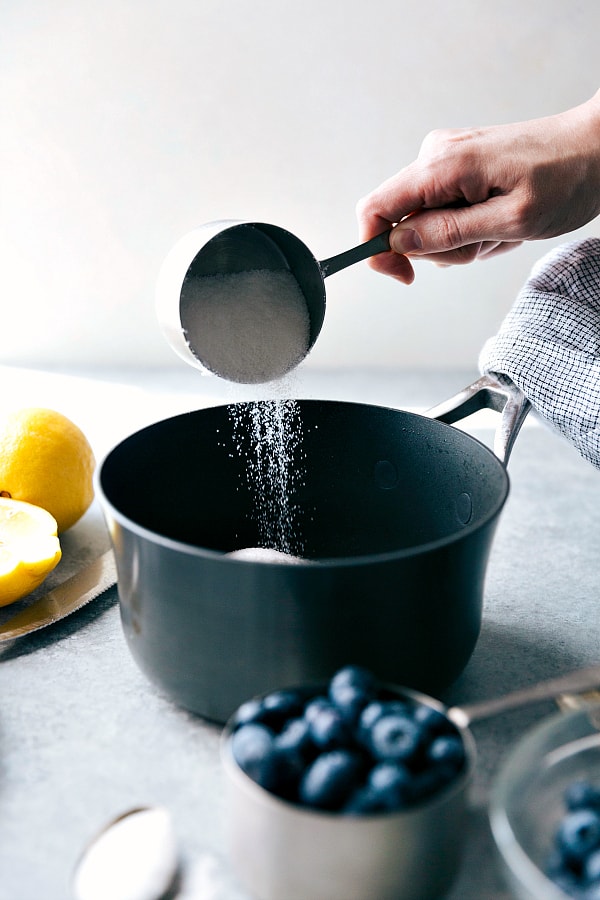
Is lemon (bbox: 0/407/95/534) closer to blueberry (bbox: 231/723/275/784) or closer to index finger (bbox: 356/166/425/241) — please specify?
index finger (bbox: 356/166/425/241)

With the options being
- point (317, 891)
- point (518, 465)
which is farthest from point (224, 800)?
point (518, 465)

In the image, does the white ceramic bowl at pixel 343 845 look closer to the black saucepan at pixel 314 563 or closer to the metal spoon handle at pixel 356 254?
the black saucepan at pixel 314 563

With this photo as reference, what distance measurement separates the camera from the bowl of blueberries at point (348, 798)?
424mm

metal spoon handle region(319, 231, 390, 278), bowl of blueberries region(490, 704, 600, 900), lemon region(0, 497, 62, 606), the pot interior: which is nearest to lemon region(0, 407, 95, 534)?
lemon region(0, 497, 62, 606)

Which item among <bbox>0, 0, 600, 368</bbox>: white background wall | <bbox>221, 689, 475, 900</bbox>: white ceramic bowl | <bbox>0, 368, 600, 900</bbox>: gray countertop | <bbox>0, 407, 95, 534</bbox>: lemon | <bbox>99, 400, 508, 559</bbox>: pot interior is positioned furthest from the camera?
<bbox>0, 0, 600, 368</bbox>: white background wall

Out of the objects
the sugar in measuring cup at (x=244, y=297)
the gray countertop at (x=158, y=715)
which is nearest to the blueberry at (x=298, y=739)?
the gray countertop at (x=158, y=715)

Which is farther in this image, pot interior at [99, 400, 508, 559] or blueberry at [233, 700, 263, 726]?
pot interior at [99, 400, 508, 559]

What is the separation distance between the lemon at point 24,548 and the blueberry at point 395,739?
1.30 ft

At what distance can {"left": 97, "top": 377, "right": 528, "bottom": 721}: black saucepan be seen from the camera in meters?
0.54

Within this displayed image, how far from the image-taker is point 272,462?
2.70 ft

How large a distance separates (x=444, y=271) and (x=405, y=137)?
0.28 meters

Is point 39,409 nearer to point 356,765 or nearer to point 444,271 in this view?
point 356,765

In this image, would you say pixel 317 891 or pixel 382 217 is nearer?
pixel 317 891

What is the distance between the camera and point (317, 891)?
44 cm
